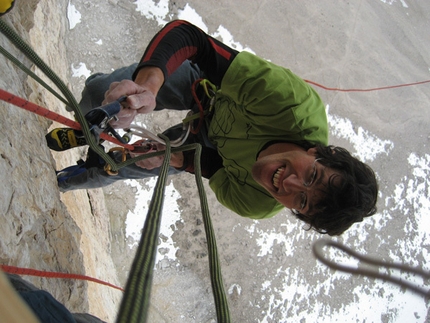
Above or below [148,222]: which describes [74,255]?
above

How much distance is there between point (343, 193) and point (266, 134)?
24 centimetres

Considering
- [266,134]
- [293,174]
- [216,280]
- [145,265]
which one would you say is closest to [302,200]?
[293,174]

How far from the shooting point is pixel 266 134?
0.84 metres

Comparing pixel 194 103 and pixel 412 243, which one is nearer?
pixel 194 103

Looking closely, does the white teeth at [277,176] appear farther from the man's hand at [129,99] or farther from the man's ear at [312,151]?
the man's hand at [129,99]

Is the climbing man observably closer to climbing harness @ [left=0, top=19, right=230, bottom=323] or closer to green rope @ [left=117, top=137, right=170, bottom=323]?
climbing harness @ [left=0, top=19, right=230, bottom=323]

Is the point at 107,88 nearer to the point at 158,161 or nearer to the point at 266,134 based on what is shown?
the point at 158,161

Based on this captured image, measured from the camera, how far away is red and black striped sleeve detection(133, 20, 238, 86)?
771mm

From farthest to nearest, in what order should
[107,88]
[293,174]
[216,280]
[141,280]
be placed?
1. [107,88]
2. [293,174]
3. [216,280]
4. [141,280]

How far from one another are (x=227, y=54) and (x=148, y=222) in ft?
2.09

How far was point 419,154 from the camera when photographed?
2891mm

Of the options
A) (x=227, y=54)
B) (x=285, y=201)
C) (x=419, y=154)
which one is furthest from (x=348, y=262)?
(x=227, y=54)

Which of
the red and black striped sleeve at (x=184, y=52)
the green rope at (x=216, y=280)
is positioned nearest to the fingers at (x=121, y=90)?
the red and black striped sleeve at (x=184, y=52)

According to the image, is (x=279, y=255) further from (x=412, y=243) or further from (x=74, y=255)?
(x=74, y=255)
